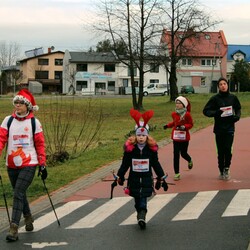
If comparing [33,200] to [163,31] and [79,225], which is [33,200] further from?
[163,31]

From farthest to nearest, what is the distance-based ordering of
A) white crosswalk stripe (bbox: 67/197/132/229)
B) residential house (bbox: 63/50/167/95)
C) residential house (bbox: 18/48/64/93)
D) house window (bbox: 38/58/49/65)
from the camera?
house window (bbox: 38/58/49/65) < residential house (bbox: 18/48/64/93) < residential house (bbox: 63/50/167/95) < white crosswalk stripe (bbox: 67/197/132/229)

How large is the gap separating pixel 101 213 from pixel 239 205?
2.02 m

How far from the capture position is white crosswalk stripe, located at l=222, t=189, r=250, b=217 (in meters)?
7.35

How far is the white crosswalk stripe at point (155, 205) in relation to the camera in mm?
7164

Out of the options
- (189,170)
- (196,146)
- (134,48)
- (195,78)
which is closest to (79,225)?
(189,170)

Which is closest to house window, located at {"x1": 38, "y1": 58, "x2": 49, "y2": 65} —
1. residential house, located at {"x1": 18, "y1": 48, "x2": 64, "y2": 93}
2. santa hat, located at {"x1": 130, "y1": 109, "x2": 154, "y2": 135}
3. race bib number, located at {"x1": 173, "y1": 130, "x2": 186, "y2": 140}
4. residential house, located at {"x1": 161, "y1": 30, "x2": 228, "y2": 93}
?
residential house, located at {"x1": 18, "y1": 48, "x2": 64, "y2": 93}

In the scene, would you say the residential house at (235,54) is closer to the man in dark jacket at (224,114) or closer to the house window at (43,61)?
the house window at (43,61)

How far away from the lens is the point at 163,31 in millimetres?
42938

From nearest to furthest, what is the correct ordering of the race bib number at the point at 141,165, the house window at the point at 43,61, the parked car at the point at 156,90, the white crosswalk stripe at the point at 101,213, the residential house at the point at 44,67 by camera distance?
the race bib number at the point at 141,165
the white crosswalk stripe at the point at 101,213
the parked car at the point at 156,90
the residential house at the point at 44,67
the house window at the point at 43,61

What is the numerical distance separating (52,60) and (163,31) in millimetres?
69427

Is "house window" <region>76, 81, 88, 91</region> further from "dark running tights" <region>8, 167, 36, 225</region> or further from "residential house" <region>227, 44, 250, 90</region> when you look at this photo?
"dark running tights" <region>8, 167, 36, 225</region>

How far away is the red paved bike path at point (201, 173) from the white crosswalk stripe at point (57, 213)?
41 centimetres

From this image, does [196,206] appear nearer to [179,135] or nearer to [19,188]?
[179,135]

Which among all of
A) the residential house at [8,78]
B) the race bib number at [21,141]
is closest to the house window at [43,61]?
the residential house at [8,78]
